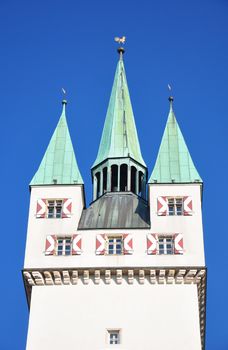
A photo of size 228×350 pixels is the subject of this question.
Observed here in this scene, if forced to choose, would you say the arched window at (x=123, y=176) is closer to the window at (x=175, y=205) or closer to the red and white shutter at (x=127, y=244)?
the window at (x=175, y=205)

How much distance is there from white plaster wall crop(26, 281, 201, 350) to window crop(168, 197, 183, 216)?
3904 mm

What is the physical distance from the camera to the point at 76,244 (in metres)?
46.5

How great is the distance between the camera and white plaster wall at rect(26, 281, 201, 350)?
4403 centimetres

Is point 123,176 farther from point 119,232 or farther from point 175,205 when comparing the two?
point 119,232

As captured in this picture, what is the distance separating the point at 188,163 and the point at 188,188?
1.78 meters

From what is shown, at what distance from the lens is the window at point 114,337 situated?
44.1 meters

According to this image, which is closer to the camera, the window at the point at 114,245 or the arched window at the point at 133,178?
the window at the point at 114,245

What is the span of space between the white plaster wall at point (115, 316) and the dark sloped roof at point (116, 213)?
324cm

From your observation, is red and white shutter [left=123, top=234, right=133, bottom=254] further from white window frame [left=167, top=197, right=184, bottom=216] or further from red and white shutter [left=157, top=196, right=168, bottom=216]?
white window frame [left=167, top=197, right=184, bottom=216]

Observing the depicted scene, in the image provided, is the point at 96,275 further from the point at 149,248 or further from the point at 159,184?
the point at 159,184

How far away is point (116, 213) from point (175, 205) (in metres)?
2.86

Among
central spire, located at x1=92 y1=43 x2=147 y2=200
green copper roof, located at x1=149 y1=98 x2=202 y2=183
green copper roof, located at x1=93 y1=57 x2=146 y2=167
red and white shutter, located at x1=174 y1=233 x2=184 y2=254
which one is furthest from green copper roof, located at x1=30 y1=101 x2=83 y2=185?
red and white shutter, located at x1=174 y1=233 x2=184 y2=254

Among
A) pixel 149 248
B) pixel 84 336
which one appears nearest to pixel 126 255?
pixel 149 248

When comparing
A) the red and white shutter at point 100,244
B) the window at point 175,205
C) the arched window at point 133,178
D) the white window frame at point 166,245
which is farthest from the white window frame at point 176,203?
the arched window at point 133,178
